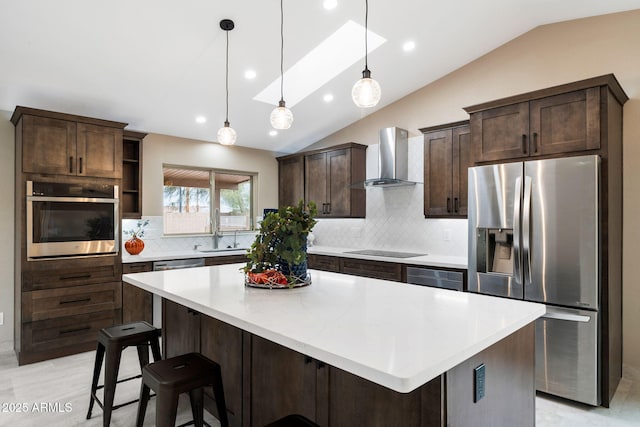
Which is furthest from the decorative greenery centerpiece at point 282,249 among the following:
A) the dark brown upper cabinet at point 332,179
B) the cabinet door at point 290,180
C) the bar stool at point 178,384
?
the cabinet door at point 290,180

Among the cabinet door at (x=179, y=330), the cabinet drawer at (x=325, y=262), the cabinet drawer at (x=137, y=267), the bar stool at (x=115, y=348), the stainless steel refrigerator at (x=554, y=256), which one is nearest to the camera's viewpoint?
the bar stool at (x=115, y=348)

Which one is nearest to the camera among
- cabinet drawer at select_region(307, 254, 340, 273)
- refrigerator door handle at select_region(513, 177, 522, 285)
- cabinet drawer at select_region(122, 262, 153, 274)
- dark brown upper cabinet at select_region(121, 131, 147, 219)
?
refrigerator door handle at select_region(513, 177, 522, 285)

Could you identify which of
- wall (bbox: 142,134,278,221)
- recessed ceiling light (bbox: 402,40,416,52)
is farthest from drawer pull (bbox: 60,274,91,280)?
recessed ceiling light (bbox: 402,40,416,52)

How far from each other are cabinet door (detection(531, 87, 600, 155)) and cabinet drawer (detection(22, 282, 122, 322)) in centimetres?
423

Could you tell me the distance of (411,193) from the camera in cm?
472

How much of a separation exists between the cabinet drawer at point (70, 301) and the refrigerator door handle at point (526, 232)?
12.8ft

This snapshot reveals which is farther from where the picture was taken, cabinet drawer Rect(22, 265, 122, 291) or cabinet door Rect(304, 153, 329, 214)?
cabinet door Rect(304, 153, 329, 214)

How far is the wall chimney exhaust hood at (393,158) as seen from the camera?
15.0 ft

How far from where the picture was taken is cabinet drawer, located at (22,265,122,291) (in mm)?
3506

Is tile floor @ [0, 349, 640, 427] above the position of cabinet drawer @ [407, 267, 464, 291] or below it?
below

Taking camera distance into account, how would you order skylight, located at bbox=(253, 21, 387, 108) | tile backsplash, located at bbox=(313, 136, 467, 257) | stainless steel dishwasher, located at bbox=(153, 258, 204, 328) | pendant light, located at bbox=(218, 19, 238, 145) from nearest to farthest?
pendant light, located at bbox=(218, 19, 238, 145)
skylight, located at bbox=(253, 21, 387, 108)
stainless steel dishwasher, located at bbox=(153, 258, 204, 328)
tile backsplash, located at bbox=(313, 136, 467, 257)

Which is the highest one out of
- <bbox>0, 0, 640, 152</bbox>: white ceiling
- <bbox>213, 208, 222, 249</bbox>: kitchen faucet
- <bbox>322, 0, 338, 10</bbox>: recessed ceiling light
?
<bbox>322, 0, 338, 10</bbox>: recessed ceiling light

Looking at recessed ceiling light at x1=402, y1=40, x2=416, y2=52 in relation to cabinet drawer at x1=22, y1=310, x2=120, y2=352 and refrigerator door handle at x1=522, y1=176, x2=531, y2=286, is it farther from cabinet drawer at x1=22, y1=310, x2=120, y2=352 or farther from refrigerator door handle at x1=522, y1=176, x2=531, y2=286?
cabinet drawer at x1=22, y1=310, x2=120, y2=352

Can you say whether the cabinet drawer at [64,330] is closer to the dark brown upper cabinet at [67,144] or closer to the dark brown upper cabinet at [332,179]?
the dark brown upper cabinet at [67,144]
